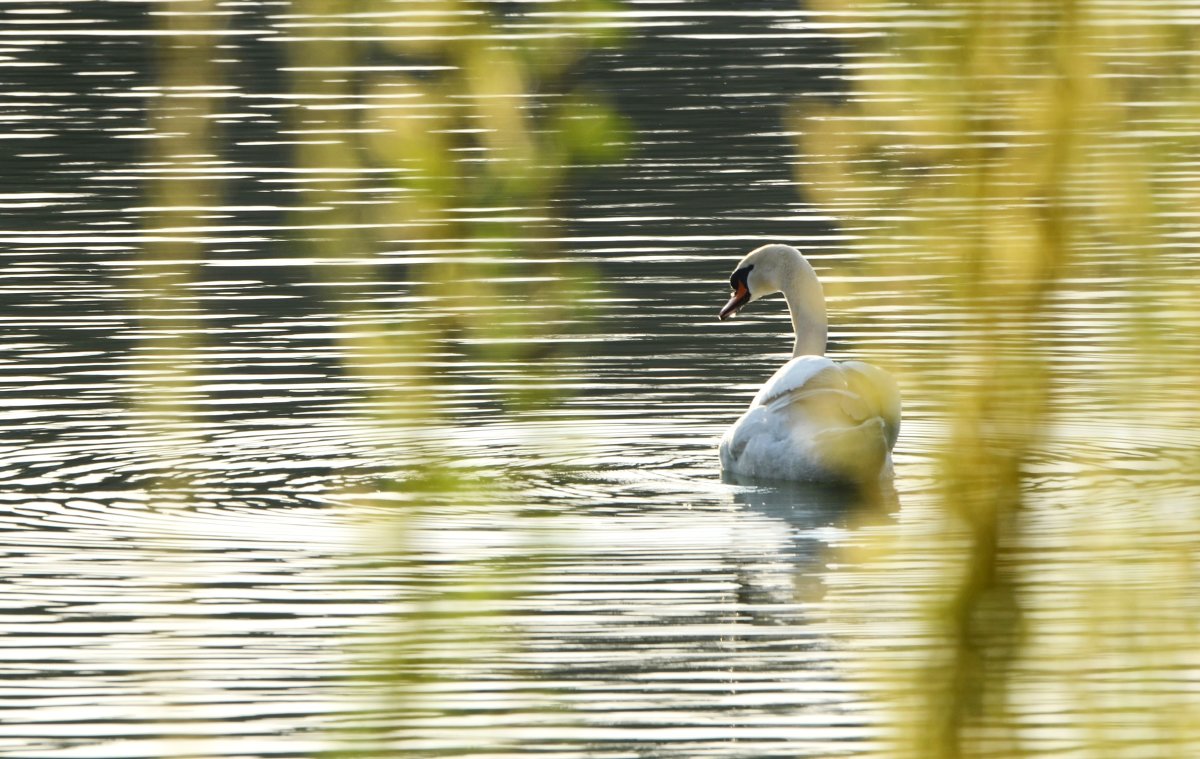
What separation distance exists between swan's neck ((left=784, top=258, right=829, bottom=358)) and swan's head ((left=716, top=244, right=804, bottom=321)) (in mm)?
57

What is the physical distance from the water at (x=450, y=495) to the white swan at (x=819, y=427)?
0.54 ft

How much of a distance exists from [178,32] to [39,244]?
646 inches

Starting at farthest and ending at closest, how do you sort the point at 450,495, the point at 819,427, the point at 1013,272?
the point at 819,427 < the point at 450,495 < the point at 1013,272

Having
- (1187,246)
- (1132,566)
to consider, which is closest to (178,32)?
(1132,566)

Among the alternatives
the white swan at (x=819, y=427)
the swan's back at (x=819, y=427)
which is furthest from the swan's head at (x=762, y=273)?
the swan's back at (x=819, y=427)

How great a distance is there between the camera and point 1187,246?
55.5ft

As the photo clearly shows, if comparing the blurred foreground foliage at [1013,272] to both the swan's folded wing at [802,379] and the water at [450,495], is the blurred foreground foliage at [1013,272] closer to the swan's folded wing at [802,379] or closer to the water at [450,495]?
the water at [450,495]

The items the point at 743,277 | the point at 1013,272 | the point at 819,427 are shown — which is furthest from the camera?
the point at 743,277

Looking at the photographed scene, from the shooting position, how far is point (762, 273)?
557 inches

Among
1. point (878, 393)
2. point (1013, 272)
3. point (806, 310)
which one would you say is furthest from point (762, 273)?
point (1013, 272)

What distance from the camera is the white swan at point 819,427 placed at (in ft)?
37.9

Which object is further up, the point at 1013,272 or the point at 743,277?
the point at 1013,272

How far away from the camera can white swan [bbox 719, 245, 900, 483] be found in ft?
37.9

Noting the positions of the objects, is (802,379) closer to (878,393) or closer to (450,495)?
(878,393)
